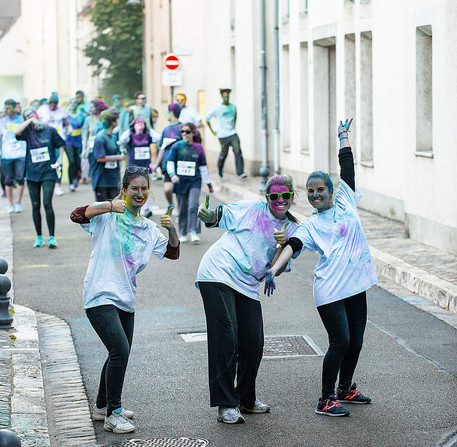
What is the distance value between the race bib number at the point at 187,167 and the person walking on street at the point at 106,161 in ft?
2.68

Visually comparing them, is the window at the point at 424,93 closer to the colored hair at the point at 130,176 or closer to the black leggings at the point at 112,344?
the colored hair at the point at 130,176

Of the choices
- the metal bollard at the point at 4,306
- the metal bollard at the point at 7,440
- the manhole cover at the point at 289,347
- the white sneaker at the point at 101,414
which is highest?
the metal bollard at the point at 7,440

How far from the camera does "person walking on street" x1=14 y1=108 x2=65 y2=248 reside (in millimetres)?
15133

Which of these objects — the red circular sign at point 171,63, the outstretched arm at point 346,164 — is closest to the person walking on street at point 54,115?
the red circular sign at point 171,63

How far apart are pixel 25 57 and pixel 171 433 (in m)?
75.8

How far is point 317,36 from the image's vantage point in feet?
73.7

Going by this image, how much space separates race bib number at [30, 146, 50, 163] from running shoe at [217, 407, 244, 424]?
859cm

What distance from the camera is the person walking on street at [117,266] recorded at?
688 centimetres

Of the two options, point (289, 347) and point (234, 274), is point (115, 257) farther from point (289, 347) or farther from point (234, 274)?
point (289, 347)

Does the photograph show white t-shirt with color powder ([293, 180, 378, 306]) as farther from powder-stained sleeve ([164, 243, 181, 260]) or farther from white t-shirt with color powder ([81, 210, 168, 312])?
white t-shirt with color powder ([81, 210, 168, 312])

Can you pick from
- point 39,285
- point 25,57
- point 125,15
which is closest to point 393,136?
point 39,285

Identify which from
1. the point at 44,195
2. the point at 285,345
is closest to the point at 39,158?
the point at 44,195

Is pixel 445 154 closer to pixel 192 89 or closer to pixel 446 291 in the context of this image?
pixel 446 291

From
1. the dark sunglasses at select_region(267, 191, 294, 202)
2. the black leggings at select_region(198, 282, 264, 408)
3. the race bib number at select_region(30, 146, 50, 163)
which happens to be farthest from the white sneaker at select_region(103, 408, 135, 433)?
the race bib number at select_region(30, 146, 50, 163)
